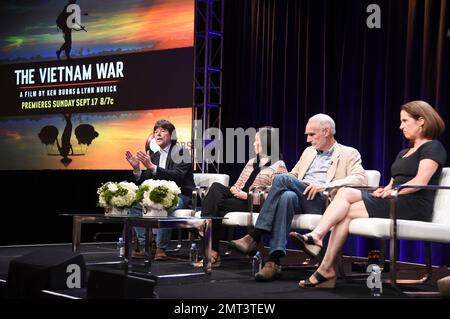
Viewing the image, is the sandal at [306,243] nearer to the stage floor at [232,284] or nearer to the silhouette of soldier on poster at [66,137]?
the stage floor at [232,284]

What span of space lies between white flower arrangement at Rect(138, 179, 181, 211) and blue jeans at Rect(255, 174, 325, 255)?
0.61m

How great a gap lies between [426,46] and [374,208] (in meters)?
2.17

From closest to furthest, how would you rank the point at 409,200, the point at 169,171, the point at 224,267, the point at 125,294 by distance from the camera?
the point at 125,294
the point at 409,200
the point at 224,267
the point at 169,171

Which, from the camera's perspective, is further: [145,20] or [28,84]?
[28,84]

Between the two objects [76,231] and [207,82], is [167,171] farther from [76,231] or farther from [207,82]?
[207,82]

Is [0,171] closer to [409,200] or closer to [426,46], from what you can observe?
[426,46]

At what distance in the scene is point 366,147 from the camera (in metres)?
6.19

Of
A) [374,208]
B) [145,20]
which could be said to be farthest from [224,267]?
[145,20]

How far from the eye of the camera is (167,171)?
5.63 m

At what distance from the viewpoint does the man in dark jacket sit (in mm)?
5629

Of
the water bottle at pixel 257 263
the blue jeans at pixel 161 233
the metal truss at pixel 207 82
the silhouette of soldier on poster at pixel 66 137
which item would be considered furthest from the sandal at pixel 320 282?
the silhouette of soldier on poster at pixel 66 137

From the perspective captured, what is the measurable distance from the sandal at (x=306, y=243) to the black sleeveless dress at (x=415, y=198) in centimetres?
37

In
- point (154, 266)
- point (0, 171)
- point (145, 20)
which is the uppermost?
point (145, 20)

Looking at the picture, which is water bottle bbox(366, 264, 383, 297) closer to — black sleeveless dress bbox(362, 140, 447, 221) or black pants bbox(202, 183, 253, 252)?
black sleeveless dress bbox(362, 140, 447, 221)
